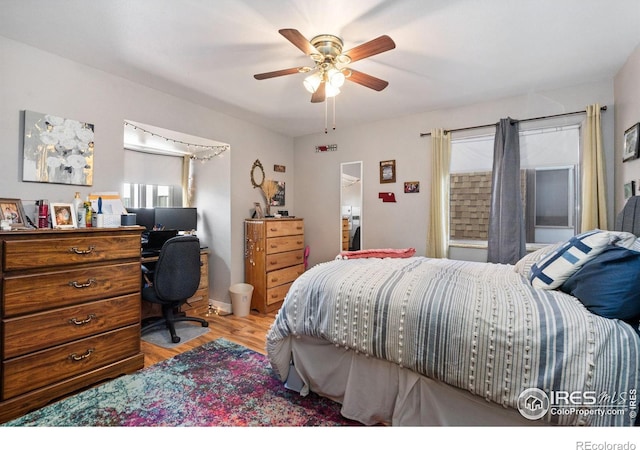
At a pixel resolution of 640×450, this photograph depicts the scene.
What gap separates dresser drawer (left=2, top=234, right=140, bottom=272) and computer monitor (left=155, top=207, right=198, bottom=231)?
1.41 m

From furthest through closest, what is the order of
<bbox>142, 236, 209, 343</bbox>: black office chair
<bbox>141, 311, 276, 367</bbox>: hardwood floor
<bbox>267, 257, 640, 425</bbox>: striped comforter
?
<bbox>142, 236, 209, 343</bbox>: black office chair, <bbox>141, 311, 276, 367</bbox>: hardwood floor, <bbox>267, 257, 640, 425</bbox>: striped comforter

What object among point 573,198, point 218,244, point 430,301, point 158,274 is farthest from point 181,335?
point 573,198

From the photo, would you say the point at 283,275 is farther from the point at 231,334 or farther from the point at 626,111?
the point at 626,111

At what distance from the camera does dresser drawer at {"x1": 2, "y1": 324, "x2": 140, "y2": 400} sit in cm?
171

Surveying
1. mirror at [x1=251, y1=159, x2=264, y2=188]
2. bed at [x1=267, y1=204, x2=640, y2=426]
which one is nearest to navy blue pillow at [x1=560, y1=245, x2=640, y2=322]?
bed at [x1=267, y1=204, x2=640, y2=426]

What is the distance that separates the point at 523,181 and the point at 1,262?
4.17 meters

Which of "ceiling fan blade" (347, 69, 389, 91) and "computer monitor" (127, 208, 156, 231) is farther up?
"ceiling fan blade" (347, 69, 389, 91)

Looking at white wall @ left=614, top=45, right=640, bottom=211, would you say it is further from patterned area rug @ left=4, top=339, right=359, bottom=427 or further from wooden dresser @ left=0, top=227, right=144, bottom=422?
wooden dresser @ left=0, top=227, right=144, bottom=422

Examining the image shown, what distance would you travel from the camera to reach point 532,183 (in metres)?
3.02

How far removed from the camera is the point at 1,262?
1.67 m

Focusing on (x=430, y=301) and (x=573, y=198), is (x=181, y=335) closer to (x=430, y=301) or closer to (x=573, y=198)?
(x=430, y=301)

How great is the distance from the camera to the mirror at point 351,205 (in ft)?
13.2

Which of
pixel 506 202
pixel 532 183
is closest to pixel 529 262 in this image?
pixel 506 202

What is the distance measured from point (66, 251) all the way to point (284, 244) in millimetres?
2322
